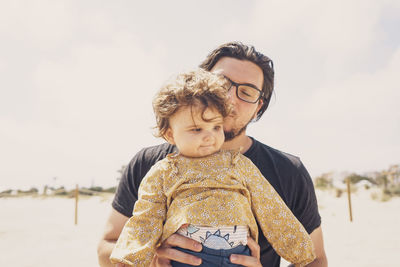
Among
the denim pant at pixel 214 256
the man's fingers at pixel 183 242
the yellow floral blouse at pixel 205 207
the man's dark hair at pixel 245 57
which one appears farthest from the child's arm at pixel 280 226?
the man's dark hair at pixel 245 57

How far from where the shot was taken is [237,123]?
9.18 ft

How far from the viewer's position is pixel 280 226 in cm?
218

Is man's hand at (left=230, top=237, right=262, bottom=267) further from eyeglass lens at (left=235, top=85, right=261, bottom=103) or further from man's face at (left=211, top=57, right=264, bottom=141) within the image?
eyeglass lens at (left=235, top=85, right=261, bottom=103)

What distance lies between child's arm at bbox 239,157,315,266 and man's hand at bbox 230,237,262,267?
0.16 m

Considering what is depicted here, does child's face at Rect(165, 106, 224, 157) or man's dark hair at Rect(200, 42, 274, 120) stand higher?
man's dark hair at Rect(200, 42, 274, 120)

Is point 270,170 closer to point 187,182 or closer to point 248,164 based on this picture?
point 248,164

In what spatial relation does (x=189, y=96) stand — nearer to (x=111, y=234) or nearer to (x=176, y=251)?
(x=176, y=251)

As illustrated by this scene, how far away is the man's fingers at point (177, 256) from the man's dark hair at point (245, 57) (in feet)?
5.88

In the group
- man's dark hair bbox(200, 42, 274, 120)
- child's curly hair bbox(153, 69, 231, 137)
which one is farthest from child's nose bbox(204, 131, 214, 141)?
man's dark hair bbox(200, 42, 274, 120)

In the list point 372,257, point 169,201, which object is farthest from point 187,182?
point 372,257

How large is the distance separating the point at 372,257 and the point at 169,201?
8861 mm

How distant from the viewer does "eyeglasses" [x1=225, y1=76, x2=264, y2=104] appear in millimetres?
2869

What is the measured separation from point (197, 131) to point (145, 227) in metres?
0.69

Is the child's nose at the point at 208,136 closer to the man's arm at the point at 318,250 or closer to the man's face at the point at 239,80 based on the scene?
the man's face at the point at 239,80
